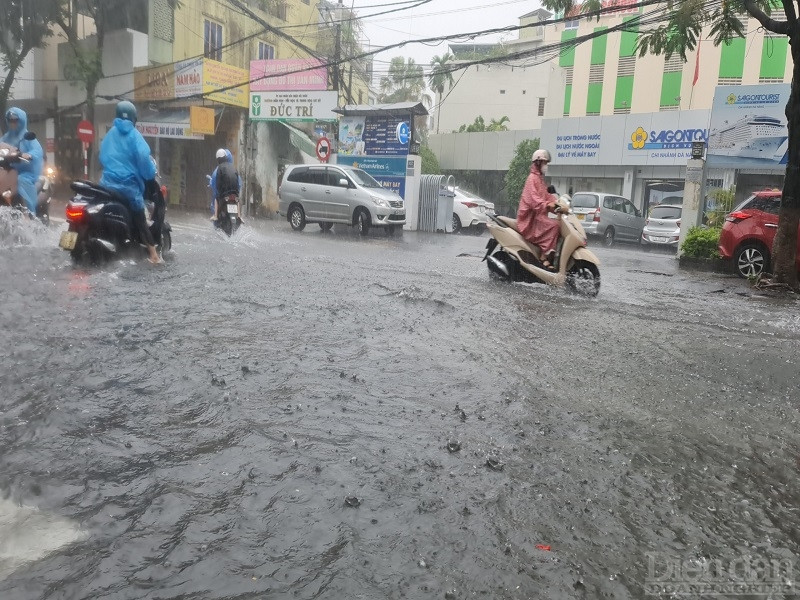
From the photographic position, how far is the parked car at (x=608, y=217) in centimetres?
2142

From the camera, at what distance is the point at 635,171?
91.8 ft

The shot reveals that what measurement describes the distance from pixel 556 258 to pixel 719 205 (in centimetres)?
875

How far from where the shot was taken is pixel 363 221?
61.1ft

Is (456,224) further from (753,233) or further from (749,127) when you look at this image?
(753,233)

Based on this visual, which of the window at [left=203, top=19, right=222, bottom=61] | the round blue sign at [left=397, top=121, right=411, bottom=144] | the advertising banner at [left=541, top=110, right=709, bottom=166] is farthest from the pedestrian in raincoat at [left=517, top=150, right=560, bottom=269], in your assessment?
the window at [left=203, top=19, right=222, bottom=61]

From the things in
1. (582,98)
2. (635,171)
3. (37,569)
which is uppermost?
(582,98)

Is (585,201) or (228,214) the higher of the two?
(585,201)

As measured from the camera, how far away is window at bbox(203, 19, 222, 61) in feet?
94.4

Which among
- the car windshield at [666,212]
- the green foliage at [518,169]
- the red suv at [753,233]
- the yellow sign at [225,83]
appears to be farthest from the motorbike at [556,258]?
the green foliage at [518,169]

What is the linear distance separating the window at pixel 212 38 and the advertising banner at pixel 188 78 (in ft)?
10.1

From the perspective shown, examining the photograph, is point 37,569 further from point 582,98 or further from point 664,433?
point 582,98

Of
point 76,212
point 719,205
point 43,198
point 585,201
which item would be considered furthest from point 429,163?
point 76,212

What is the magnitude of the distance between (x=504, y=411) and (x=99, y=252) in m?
5.91

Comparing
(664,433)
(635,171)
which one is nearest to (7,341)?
(664,433)
